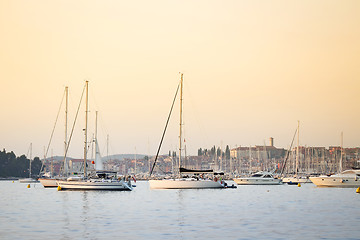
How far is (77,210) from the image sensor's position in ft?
152

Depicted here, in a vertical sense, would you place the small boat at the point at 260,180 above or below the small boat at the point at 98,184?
below

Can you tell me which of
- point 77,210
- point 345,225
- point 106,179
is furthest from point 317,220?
point 106,179

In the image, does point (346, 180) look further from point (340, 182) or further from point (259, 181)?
point (259, 181)

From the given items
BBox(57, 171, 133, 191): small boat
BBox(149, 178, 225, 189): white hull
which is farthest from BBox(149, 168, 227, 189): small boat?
BBox(57, 171, 133, 191): small boat

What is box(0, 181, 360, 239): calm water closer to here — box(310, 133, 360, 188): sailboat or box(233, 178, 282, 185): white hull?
box(310, 133, 360, 188): sailboat

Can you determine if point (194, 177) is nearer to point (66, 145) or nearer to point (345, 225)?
point (66, 145)

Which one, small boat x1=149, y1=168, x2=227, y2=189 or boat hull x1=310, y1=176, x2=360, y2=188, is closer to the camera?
small boat x1=149, y1=168, x2=227, y2=189

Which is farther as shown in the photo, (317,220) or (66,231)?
(317,220)

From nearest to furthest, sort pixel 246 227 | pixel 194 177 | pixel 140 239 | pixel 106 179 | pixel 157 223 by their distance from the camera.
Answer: pixel 140 239, pixel 246 227, pixel 157 223, pixel 106 179, pixel 194 177

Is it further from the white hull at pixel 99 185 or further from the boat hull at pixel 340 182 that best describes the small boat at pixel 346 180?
the white hull at pixel 99 185

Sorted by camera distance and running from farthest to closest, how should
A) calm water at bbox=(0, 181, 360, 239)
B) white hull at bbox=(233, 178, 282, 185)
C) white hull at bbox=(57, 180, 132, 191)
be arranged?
1. white hull at bbox=(233, 178, 282, 185)
2. white hull at bbox=(57, 180, 132, 191)
3. calm water at bbox=(0, 181, 360, 239)

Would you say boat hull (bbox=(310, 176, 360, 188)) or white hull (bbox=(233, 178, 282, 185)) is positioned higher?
boat hull (bbox=(310, 176, 360, 188))

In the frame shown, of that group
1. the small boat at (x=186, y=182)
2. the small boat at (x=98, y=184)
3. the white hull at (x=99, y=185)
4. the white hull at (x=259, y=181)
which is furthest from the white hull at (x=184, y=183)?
the white hull at (x=259, y=181)

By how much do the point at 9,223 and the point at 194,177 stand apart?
4646 centimetres
